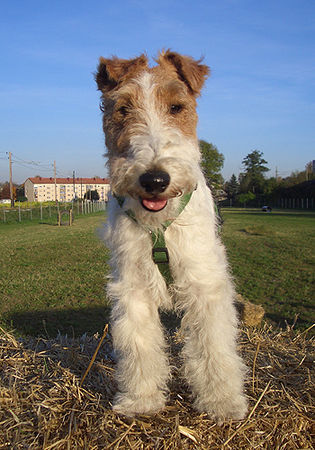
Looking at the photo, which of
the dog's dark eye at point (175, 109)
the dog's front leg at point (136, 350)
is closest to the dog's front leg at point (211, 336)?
the dog's front leg at point (136, 350)

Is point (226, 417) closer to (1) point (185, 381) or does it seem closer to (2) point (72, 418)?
(1) point (185, 381)

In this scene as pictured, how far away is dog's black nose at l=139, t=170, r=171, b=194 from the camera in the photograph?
2.29 meters

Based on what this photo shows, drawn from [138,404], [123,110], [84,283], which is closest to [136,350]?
[138,404]

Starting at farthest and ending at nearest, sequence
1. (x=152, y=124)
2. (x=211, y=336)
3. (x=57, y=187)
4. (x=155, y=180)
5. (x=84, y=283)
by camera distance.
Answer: (x=57, y=187)
(x=84, y=283)
(x=211, y=336)
(x=152, y=124)
(x=155, y=180)

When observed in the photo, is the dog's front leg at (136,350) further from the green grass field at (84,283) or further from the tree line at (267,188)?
the tree line at (267,188)

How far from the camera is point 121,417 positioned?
280 centimetres

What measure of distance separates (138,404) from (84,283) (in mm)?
8056

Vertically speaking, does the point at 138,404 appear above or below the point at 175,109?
below

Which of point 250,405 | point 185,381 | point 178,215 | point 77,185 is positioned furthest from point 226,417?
point 77,185

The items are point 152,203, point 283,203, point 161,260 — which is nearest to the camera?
point 152,203

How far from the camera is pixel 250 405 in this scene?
9.80 feet

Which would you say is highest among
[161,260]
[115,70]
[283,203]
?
Result: [115,70]

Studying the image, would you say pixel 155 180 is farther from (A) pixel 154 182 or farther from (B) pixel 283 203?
(B) pixel 283 203

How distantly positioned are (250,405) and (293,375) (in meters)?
0.57
